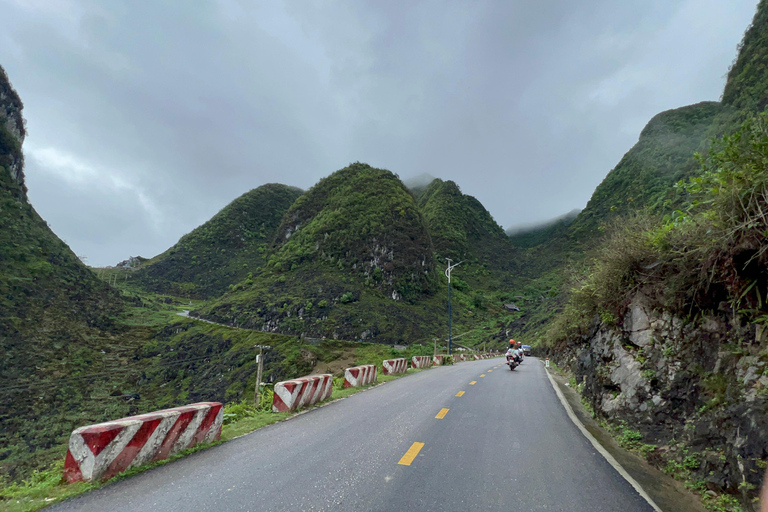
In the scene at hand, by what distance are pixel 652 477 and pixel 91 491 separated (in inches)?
260

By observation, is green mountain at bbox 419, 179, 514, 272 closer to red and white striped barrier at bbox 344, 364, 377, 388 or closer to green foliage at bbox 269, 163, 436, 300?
green foliage at bbox 269, 163, 436, 300

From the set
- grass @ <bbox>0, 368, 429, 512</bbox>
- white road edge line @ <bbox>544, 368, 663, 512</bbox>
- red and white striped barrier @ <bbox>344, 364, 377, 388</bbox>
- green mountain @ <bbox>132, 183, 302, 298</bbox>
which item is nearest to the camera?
grass @ <bbox>0, 368, 429, 512</bbox>

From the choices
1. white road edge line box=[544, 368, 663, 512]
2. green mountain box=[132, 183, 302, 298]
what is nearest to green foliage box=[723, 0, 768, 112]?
white road edge line box=[544, 368, 663, 512]

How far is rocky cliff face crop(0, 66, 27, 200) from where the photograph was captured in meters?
65.7

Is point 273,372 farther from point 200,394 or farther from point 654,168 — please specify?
point 654,168

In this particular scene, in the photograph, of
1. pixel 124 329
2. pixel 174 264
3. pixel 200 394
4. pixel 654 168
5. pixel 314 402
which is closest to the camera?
pixel 314 402

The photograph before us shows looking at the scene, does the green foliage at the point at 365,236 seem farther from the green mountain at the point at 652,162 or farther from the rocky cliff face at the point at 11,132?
the rocky cliff face at the point at 11,132

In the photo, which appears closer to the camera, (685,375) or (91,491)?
(91,491)

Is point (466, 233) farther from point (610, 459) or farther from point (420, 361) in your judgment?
point (610, 459)

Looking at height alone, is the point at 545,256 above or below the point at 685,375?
above

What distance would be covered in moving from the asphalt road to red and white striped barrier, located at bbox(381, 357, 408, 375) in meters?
10.9

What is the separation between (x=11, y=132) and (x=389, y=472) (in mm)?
103897

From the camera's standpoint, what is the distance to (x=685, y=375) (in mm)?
4961

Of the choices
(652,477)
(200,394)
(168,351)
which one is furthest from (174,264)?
(652,477)
